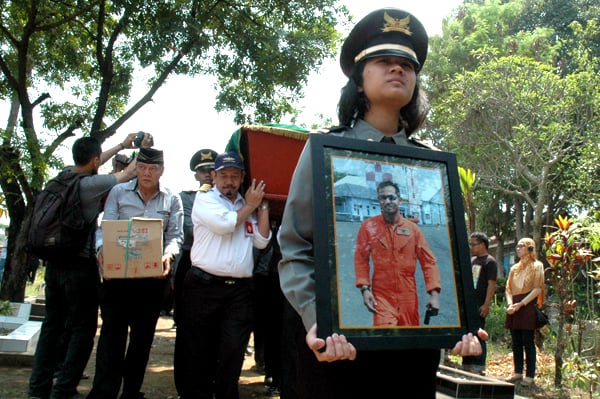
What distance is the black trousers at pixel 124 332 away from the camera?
400 centimetres

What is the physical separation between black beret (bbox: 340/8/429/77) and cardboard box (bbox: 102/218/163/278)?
2.23 metres

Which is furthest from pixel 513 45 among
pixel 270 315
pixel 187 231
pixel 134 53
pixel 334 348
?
pixel 334 348

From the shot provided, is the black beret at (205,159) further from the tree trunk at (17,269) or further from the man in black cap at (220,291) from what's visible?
the tree trunk at (17,269)

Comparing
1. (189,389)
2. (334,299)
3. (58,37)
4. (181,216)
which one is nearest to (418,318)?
(334,299)

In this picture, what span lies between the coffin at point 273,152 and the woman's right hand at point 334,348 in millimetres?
2121

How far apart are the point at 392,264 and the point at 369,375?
0.36 meters

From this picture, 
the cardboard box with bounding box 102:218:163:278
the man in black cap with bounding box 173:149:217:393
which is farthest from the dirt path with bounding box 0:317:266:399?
the cardboard box with bounding box 102:218:163:278

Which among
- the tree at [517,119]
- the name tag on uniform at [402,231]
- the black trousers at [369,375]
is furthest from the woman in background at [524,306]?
the tree at [517,119]

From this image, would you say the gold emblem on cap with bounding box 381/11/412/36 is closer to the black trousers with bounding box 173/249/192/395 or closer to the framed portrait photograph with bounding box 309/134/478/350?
the framed portrait photograph with bounding box 309/134/478/350

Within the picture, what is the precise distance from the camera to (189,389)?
392cm

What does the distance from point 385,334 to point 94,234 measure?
10.8ft

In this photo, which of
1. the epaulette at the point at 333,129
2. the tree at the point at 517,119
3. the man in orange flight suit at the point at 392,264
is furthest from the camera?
the tree at the point at 517,119

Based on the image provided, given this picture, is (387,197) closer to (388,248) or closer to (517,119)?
(388,248)

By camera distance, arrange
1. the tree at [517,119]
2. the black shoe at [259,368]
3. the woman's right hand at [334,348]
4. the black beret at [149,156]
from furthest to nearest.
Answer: the tree at [517,119], the black shoe at [259,368], the black beret at [149,156], the woman's right hand at [334,348]
